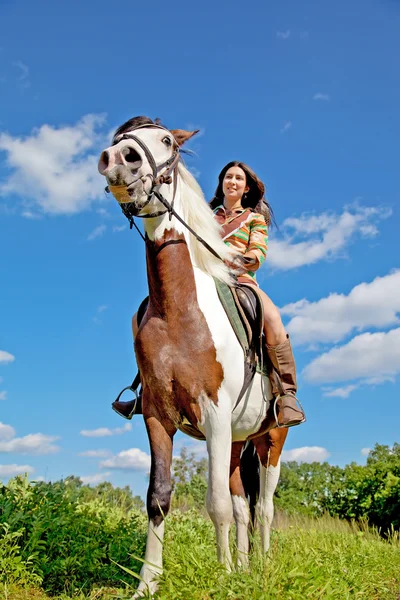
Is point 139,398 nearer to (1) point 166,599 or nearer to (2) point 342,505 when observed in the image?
(1) point 166,599

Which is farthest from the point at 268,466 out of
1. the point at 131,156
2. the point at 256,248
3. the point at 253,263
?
the point at 131,156

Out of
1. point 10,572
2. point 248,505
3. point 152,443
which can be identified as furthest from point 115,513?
point 152,443

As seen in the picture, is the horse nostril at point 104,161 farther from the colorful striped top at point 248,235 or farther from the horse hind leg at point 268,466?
the horse hind leg at point 268,466

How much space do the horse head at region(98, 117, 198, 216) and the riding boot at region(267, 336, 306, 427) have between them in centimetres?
164

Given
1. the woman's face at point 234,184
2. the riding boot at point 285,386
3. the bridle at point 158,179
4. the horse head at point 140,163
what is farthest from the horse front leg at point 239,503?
the horse head at point 140,163

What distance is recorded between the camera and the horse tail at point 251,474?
17.8ft

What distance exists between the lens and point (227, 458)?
373 cm

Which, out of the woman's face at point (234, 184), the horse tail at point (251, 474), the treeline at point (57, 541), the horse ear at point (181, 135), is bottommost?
the treeline at point (57, 541)

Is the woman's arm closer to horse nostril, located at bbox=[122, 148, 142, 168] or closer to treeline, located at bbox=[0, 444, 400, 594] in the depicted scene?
horse nostril, located at bbox=[122, 148, 142, 168]

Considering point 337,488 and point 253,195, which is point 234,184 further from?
point 337,488

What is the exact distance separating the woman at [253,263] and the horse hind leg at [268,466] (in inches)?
24.4

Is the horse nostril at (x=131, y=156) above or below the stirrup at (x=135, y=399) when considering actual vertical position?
above

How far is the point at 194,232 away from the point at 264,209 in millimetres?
1440

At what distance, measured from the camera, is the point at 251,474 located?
553 cm
